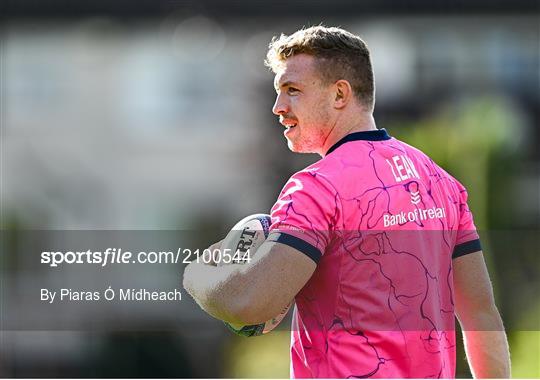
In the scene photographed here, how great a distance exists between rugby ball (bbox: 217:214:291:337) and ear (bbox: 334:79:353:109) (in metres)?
0.49

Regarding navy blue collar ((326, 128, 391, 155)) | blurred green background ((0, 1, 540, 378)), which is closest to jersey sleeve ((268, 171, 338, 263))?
navy blue collar ((326, 128, 391, 155))

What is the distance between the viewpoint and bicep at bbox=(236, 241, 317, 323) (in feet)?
9.52

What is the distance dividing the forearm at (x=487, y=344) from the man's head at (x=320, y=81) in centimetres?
91

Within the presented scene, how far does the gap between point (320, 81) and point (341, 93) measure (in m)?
0.09

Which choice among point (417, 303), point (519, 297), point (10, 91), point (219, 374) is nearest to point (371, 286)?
point (417, 303)

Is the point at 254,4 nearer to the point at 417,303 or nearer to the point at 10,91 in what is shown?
the point at 10,91

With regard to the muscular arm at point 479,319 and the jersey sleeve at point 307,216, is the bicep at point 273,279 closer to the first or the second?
the jersey sleeve at point 307,216

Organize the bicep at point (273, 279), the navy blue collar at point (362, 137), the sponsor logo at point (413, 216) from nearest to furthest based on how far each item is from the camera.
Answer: the bicep at point (273, 279)
the sponsor logo at point (413, 216)
the navy blue collar at point (362, 137)

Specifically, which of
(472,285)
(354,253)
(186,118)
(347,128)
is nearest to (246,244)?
(354,253)

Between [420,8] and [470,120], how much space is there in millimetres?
4570

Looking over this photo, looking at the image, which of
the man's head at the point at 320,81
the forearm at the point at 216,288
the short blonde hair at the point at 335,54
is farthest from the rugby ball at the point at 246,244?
the short blonde hair at the point at 335,54

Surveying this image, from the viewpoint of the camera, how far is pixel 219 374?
1097 centimetres

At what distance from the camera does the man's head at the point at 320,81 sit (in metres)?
3.32

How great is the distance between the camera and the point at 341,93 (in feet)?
10.9
